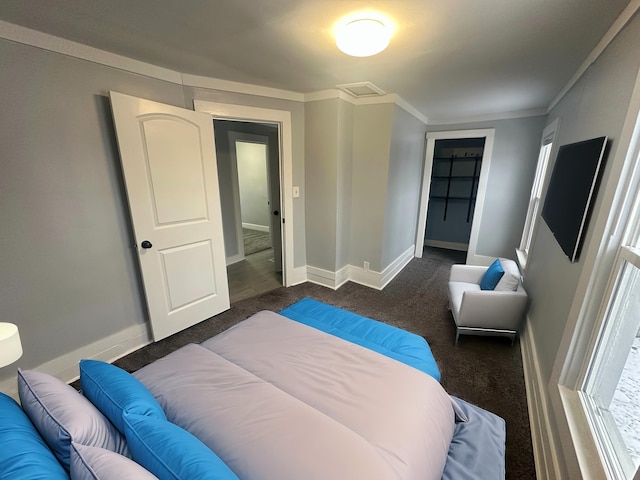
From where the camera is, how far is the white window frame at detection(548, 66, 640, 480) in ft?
3.57

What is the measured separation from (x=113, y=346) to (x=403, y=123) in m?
3.75

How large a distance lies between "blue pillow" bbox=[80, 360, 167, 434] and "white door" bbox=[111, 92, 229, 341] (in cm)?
130

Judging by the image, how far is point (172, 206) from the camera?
7.59ft

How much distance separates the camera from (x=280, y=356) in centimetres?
139


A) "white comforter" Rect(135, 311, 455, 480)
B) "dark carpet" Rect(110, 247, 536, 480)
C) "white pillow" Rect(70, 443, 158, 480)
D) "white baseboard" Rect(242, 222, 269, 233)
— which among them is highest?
"white pillow" Rect(70, 443, 158, 480)

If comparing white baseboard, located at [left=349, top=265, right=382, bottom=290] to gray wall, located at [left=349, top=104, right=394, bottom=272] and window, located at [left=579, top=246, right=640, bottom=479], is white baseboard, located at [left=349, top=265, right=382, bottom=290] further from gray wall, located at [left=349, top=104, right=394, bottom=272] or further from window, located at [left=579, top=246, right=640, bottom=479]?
window, located at [left=579, top=246, right=640, bottom=479]

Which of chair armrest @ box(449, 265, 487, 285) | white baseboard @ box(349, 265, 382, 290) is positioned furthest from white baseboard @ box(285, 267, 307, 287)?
chair armrest @ box(449, 265, 487, 285)

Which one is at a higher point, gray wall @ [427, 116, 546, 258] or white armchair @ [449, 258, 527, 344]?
gray wall @ [427, 116, 546, 258]

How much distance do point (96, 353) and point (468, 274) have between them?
3450 millimetres

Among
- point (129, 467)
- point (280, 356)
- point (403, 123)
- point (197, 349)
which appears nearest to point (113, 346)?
point (197, 349)

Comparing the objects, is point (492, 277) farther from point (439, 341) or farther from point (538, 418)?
point (538, 418)

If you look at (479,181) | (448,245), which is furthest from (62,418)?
(448,245)

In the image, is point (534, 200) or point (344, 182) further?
point (534, 200)

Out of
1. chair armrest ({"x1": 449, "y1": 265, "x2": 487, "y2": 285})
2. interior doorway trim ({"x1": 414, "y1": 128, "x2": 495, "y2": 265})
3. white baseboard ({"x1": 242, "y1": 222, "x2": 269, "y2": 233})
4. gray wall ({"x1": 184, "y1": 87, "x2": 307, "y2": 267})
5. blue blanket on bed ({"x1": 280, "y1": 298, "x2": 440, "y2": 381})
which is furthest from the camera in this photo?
white baseboard ({"x1": 242, "y1": 222, "x2": 269, "y2": 233})
